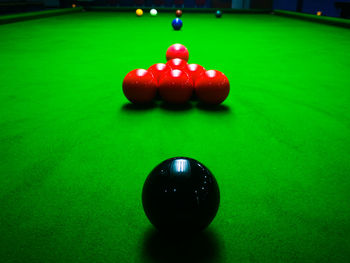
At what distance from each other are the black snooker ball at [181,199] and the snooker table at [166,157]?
88 mm

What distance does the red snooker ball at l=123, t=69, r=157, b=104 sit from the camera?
2438 millimetres

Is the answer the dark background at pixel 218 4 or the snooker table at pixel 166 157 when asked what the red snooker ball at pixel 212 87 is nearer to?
the snooker table at pixel 166 157

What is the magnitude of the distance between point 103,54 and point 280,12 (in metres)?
7.36

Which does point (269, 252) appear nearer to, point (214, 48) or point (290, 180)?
point (290, 180)

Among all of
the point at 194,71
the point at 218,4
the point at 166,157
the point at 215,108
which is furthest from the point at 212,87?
the point at 218,4

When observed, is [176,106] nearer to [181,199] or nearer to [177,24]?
[181,199]

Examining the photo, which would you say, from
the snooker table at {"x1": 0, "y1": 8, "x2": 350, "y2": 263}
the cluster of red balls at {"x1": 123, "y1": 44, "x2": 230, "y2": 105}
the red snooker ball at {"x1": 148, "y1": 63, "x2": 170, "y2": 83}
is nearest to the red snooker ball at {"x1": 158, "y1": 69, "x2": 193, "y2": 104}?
the cluster of red balls at {"x1": 123, "y1": 44, "x2": 230, "y2": 105}

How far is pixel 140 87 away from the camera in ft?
7.99

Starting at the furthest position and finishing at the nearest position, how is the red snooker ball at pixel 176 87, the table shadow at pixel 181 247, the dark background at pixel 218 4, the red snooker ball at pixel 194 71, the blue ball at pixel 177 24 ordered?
the dark background at pixel 218 4, the blue ball at pixel 177 24, the red snooker ball at pixel 194 71, the red snooker ball at pixel 176 87, the table shadow at pixel 181 247

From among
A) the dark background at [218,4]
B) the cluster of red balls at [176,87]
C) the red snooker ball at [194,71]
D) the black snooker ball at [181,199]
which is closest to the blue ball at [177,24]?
the red snooker ball at [194,71]

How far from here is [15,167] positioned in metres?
1.66

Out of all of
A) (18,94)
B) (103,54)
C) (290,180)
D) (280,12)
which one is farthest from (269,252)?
(280,12)

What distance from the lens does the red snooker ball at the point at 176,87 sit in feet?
7.89

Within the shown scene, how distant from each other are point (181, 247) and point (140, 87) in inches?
61.5
